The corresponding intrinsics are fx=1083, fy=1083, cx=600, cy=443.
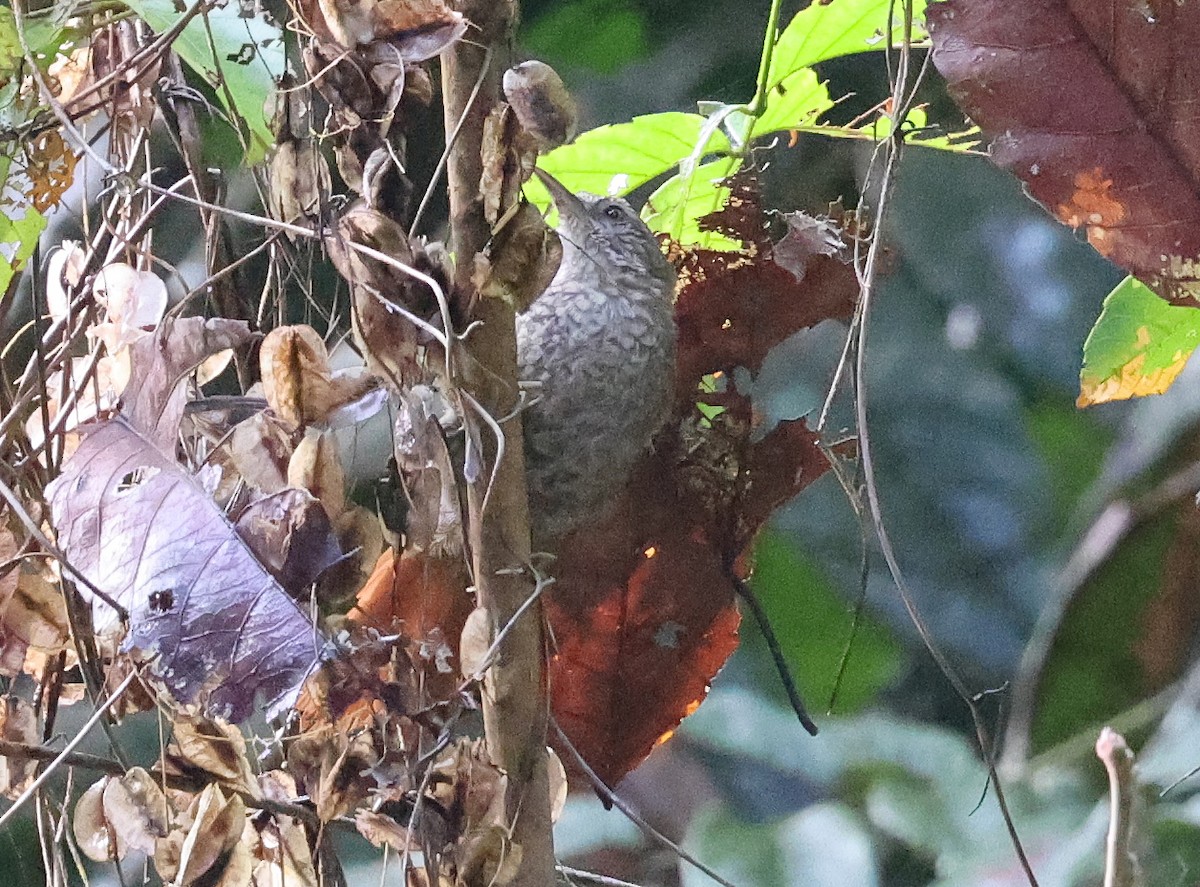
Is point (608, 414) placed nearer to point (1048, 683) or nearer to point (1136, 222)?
point (1136, 222)

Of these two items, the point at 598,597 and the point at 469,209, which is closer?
the point at 469,209

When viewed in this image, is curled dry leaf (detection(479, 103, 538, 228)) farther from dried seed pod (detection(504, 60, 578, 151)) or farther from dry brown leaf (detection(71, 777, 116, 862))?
dry brown leaf (detection(71, 777, 116, 862))

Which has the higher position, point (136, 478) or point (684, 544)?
point (136, 478)

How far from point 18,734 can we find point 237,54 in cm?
36

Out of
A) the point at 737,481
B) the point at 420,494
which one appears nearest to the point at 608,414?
the point at 737,481

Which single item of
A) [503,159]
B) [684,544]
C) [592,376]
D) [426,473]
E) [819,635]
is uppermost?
[503,159]

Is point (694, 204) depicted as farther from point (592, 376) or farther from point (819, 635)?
point (819, 635)

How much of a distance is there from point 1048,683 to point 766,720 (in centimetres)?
30

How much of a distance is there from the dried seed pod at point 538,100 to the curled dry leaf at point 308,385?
0.41 feet

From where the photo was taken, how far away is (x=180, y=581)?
0.41m

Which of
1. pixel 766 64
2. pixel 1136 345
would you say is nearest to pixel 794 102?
pixel 766 64

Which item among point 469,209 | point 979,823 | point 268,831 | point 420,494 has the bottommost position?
point 979,823

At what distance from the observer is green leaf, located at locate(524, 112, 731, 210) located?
767mm

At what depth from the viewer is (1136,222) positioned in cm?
53
